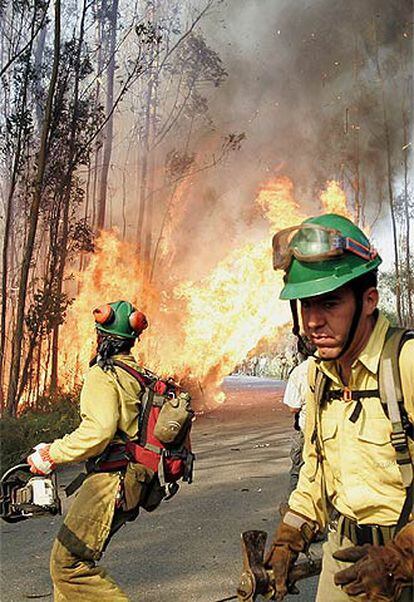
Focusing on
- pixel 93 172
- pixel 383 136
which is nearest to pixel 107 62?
pixel 93 172

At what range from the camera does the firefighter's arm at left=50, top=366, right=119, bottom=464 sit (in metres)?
3.25

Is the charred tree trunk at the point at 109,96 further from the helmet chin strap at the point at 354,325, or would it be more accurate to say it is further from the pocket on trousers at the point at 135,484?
the helmet chin strap at the point at 354,325

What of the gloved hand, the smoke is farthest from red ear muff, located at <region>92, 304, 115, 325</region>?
the smoke

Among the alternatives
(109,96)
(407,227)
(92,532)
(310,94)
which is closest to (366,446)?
(92,532)

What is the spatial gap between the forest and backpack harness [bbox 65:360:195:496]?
25.1 ft

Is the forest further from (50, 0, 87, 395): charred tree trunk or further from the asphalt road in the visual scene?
the asphalt road

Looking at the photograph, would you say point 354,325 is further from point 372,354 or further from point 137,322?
point 137,322

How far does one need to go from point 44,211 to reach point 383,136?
15.4m

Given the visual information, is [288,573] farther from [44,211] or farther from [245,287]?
[245,287]

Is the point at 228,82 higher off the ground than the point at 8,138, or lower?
higher

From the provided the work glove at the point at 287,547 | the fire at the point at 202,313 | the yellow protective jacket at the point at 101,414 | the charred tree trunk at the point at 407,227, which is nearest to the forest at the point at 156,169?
the fire at the point at 202,313

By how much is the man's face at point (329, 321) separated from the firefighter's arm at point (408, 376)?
0.17 m

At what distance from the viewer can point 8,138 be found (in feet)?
44.0

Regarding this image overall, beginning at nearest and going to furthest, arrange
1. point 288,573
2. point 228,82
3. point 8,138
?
point 288,573
point 8,138
point 228,82
